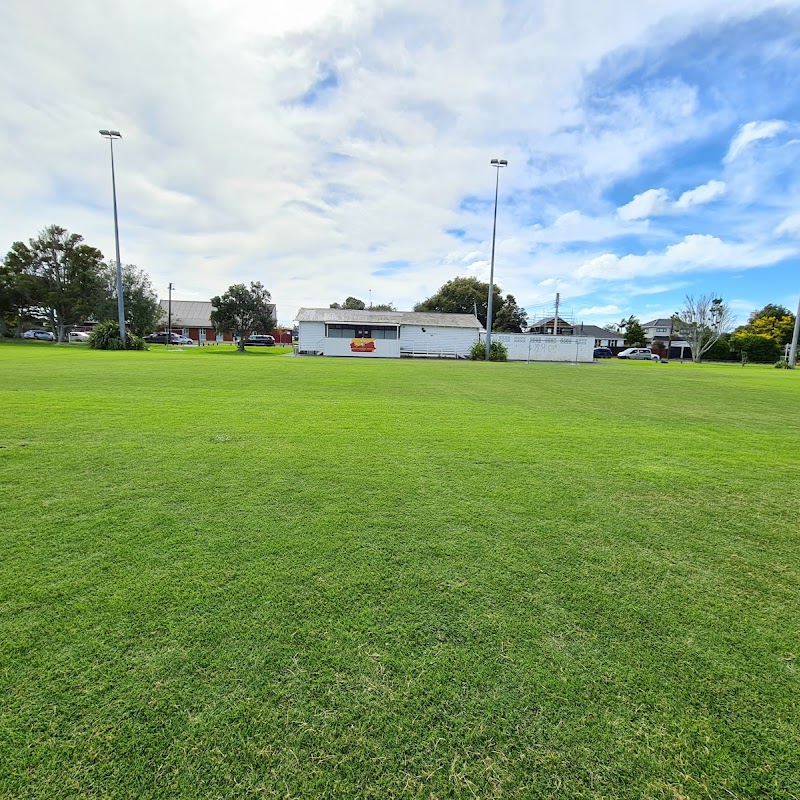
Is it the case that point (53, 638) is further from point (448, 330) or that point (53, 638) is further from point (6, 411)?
point (448, 330)

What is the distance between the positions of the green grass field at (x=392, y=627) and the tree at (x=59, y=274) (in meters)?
39.6

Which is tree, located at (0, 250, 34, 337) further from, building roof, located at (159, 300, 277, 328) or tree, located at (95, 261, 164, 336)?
building roof, located at (159, 300, 277, 328)

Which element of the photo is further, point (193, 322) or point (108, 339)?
point (193, 322)

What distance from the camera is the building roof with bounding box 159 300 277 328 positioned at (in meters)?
65.7

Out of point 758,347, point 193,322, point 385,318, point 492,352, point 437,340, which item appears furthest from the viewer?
point 193,322

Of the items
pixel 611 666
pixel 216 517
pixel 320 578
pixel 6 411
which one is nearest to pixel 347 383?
pixel 6 411

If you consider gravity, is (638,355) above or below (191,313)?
below

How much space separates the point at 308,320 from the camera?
36219mm

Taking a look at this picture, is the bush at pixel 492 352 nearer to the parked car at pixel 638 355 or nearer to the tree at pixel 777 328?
the parked car at pixel 638 355

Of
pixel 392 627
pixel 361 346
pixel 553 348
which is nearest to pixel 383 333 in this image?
pixel 361 346

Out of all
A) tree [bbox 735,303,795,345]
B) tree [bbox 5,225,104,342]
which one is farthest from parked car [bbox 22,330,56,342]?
tree [bbox 735,303,795,345]

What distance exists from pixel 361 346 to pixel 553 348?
16.6 metres

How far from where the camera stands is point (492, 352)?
33.8 m

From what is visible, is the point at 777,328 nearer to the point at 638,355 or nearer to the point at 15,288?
the point at 638,355
